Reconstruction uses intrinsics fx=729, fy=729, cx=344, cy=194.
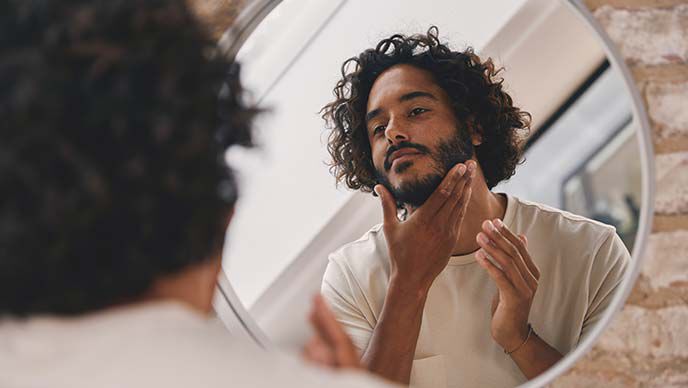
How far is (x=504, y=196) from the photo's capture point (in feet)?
2.64

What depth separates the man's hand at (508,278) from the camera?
0.81 meters

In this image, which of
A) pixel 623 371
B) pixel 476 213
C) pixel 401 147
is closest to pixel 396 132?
pixel 401 147

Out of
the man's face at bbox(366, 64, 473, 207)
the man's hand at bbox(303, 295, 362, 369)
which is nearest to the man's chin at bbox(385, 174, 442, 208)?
the man's face at bbox(366, 64, 473, 207)

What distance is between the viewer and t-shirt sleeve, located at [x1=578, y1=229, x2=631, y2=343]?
2.62ft

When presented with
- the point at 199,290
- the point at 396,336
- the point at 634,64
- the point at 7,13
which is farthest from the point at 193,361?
the point at 634,64

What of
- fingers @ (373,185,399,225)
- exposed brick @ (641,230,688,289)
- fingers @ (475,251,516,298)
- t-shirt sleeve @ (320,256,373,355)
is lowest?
t-shirt sleeve @ (320,256,373,355)

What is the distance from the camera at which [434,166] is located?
2.68ft

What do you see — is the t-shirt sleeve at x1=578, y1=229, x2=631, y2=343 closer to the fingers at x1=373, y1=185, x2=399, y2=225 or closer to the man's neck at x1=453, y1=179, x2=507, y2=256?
the man's neck at x1=453, y1=179, x2=507, y2=256

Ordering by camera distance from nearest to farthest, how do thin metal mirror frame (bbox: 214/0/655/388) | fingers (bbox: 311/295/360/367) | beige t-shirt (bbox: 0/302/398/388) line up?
1. beige t-shirt (bbox: 0/302/398/388)
2. fingers (bbox: 311/295/360/367)
3. thin metal mirror frame (bbox: 214/0/655/388)

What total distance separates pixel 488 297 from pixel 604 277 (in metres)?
0.13

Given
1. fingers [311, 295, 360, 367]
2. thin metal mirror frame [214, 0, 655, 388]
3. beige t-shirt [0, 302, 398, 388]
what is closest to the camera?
beige t-shirt [0, 302, 398, 388]

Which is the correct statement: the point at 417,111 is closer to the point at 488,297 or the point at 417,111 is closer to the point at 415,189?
the point at 415,189

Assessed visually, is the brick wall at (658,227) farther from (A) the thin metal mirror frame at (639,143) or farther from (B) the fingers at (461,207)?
(B) the fingers at (461,207)

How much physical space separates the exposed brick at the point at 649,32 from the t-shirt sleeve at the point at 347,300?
394 mm
